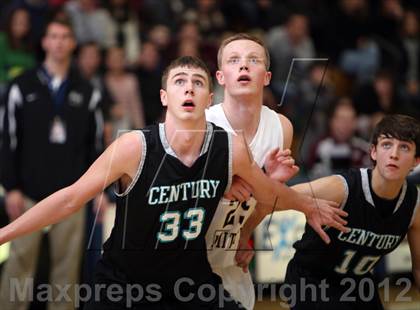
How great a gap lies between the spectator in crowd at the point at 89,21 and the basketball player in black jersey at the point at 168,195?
6220mm

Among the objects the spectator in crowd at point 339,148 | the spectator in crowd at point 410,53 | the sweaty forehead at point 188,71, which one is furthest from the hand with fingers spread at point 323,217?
the spectator in crowd at point 410,53

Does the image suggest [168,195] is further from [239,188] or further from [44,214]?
[44,214]

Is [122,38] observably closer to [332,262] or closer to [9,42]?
[9,42]

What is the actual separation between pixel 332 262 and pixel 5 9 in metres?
6.70

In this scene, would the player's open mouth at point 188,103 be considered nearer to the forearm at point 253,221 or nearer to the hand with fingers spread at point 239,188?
the hand with fingers spread at point 239,188

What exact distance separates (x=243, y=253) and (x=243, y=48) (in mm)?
1381

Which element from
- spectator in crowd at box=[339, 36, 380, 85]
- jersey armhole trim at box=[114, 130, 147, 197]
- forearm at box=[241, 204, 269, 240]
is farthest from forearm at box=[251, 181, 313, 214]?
spectator in crowd at box=[339, 36, 380, 85]

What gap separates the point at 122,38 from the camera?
12625mm

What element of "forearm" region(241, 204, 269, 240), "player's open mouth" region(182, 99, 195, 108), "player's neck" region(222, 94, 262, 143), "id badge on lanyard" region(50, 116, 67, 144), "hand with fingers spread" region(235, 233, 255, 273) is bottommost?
"hand with fingers spread" region(235, 233, 255, 273)

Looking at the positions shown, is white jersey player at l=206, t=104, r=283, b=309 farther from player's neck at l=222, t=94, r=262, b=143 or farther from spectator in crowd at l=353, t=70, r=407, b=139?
spectator in crowd at l=353, t=70, r=407, b=139

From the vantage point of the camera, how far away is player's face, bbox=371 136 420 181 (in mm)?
6168

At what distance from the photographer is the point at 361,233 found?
20.7 ft

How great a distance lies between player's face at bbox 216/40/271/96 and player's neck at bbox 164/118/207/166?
0.39m

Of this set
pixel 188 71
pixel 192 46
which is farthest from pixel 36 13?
pixel 188 71
